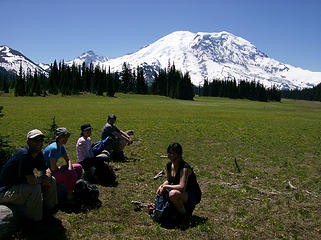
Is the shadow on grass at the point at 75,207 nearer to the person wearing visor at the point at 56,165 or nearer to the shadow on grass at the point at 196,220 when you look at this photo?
the person wearing visor at the point at 56,165

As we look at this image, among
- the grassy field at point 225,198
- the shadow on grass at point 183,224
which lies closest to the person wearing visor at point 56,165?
the grassy field at point 225,198

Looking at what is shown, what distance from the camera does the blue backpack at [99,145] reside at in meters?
9.90

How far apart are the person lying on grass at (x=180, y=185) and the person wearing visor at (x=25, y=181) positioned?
253cm

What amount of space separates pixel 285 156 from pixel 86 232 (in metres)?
11.3

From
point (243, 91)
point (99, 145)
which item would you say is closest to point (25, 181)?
point (99, 145)

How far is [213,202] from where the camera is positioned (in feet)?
24.4

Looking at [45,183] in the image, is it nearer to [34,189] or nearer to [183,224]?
[34,189]

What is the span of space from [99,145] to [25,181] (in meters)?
5.14

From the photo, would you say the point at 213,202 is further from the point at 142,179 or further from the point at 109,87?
the point at 109,87

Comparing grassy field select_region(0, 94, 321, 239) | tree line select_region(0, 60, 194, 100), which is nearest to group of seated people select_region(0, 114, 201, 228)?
grassy field select_region(0, 94, 321, 239)

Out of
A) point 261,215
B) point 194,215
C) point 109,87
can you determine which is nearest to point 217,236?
point 194,215

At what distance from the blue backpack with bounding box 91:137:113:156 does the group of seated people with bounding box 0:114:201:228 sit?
2.54 m

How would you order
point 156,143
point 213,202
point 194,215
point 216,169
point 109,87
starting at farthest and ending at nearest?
point 109,87 < point 156,143 < point 216,169 < point 213,202 < point 194,215

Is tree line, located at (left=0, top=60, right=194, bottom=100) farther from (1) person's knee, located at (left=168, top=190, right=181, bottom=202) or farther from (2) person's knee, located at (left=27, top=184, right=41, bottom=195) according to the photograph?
(1) person's knee, located at (left=168, top=190, right=181, bottom=202)
